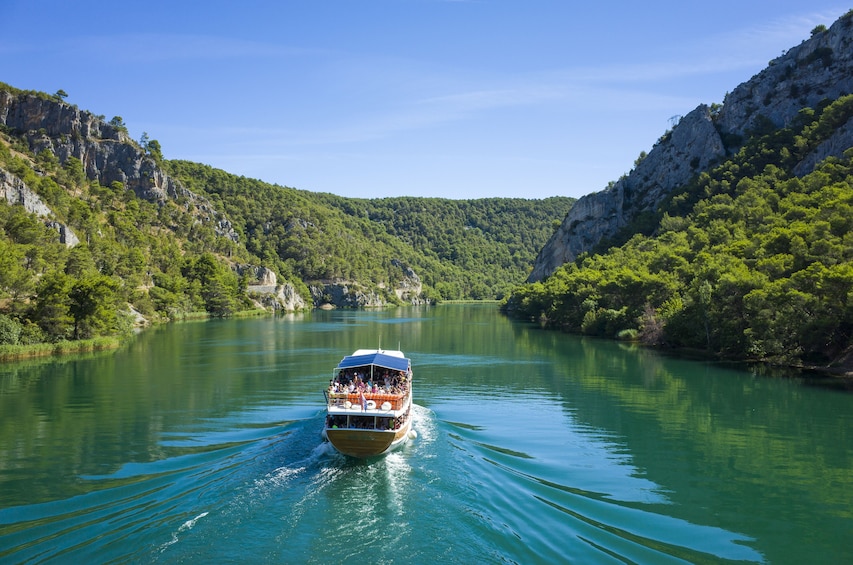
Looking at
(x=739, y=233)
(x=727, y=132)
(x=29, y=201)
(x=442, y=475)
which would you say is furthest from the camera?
(x=727, y=132)

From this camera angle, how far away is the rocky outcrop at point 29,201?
105188 millimetres

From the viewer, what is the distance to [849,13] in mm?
115375

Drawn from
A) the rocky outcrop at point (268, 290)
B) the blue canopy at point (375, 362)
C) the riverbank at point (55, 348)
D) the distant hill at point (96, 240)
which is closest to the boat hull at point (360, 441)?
the blue canopy at point (375, 362)

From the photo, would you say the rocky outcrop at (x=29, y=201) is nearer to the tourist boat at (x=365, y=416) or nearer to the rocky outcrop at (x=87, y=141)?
the rocky outcrop at (x=87, y=141)

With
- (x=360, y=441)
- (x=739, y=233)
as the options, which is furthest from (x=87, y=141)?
(x=360, y=441)

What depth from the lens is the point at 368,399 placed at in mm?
25531

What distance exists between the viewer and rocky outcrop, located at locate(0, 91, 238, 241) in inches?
6353

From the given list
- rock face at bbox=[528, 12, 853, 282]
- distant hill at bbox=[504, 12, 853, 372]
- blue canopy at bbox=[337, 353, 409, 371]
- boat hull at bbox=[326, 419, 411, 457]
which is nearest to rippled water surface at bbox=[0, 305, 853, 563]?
boat hull at bbox=[326, 419, 411, 457]

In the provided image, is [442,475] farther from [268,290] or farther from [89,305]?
[268,290]

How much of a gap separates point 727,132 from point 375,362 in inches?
5126

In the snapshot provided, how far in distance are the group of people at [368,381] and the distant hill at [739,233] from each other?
33097 millimetres

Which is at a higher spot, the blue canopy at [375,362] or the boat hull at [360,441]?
the blue canopy at [375,362]

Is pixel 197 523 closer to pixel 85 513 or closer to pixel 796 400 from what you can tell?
pixel 85 513

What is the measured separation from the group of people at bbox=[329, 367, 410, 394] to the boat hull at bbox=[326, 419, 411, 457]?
2592 mm
